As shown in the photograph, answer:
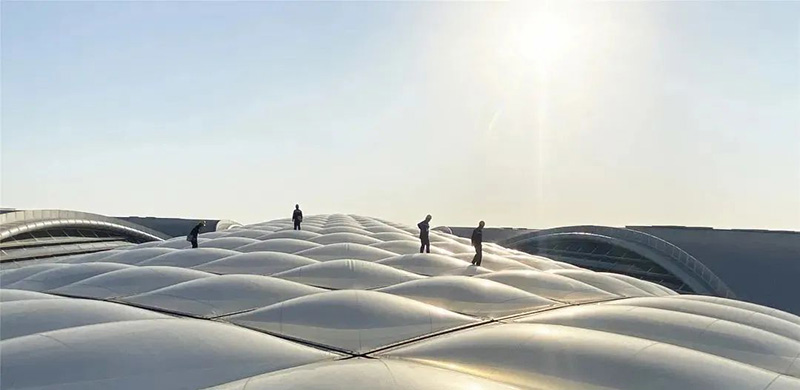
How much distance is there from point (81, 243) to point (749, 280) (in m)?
47.5

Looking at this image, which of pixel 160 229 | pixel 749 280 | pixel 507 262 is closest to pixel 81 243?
pixel 160 229

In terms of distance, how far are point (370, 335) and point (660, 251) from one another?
34803 mm

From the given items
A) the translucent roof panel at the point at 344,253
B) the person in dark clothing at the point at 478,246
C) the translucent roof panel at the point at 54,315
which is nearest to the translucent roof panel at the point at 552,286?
the person in dark clothing at the point at 478,246

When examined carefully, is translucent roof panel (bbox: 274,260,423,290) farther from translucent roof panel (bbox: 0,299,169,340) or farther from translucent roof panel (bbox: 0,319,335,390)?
translucent roof panel (bbox: 0,319,335,390)

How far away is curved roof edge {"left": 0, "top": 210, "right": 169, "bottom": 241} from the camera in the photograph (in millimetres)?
29047

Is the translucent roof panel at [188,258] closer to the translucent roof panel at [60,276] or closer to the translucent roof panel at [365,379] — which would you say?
the translucent roof panel at [60,276]

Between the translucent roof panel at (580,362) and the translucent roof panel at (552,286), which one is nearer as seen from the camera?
the translucent roof panel at (580,362)

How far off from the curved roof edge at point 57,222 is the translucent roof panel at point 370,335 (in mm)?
17838

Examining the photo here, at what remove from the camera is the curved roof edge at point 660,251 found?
3214 cm

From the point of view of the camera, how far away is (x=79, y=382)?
Result: 5586mm

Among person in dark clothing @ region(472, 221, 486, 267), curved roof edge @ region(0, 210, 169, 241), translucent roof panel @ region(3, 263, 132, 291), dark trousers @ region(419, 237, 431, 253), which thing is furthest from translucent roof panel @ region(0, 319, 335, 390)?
curved roof edge @ region(0, 210, 169, 241)

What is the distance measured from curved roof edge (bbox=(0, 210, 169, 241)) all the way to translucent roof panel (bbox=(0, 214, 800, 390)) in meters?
17.8

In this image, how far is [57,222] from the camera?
3344cm

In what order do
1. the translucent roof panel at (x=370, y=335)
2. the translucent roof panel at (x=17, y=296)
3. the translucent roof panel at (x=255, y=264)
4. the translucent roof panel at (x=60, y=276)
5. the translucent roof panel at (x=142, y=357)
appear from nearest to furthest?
the translucent roof panel at (x=142, y=357) < the translucent roof panel at (x=370, y=335) < the translucent roof panel at (x=17, y=296) < the translucent roof panel at (x=60, y=276) < the translucent roof panel at (x=255, y=264)
